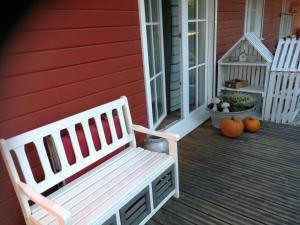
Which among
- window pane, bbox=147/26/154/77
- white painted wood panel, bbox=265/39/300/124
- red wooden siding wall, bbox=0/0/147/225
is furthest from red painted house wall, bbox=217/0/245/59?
red wooden siding wall, bbox=0/0/147/225

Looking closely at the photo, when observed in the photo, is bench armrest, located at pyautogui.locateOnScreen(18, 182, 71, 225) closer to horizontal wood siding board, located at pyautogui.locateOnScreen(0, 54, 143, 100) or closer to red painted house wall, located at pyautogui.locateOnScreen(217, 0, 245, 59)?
horizontal wood siding board, located at pyautogui.locateOnScreen(0, 54, 143, 100)

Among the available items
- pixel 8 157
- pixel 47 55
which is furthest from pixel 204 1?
pixel 8 157

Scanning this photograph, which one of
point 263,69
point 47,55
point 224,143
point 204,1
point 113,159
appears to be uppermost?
point 204,1

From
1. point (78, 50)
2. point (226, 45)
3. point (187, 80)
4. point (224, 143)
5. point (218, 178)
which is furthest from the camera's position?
point (226, 45)

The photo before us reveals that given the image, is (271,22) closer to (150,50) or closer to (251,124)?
(251,124)

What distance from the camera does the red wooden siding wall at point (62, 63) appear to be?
4.72 ft

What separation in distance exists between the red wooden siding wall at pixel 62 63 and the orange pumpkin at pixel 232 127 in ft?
4.42

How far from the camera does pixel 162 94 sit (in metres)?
3.04

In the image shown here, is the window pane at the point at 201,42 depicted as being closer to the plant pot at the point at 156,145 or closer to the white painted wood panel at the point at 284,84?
the white painted wood panel at the point at 284,84

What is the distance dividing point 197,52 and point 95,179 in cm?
221

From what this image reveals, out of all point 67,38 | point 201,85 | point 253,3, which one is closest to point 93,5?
point 67,38

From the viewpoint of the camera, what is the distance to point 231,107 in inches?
125

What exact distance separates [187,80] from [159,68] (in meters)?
0.40

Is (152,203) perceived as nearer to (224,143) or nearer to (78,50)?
(78,50)
